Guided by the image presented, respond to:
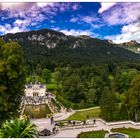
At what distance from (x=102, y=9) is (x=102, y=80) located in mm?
9244

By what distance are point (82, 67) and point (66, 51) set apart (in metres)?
1.51

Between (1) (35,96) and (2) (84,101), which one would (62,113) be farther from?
(1) (35,96)

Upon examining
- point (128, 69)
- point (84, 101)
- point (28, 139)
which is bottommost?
point (28, 139)

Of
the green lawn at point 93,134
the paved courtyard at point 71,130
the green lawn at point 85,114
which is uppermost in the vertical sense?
the green lawn at point 85,114

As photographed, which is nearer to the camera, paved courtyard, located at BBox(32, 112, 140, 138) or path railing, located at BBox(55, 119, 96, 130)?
paved courtyard, located at BBox(32, 112, 140, 138)

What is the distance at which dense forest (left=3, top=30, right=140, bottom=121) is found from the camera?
20.6 meters

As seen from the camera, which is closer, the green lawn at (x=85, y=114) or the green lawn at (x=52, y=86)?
the green lawn at (x=85, y=114)

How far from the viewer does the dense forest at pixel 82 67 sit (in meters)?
20.6

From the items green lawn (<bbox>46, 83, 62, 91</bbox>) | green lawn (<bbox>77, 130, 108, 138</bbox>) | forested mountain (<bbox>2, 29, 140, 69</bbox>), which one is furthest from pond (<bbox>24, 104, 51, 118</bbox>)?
green lawn (<bbox>46, 83, 62, 91</bbox>)

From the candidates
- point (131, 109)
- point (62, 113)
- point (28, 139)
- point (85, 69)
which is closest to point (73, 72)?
point (85, 69)

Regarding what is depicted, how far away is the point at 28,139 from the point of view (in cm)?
1221

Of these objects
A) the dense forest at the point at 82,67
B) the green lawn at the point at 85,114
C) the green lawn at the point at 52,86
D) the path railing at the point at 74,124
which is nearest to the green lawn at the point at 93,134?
the path railing at the point at 74,124

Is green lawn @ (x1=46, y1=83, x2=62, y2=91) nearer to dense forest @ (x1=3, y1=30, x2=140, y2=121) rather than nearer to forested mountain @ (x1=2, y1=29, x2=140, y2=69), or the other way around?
dense forest @ (x1=3, y1=30, x2=140, y2=121)

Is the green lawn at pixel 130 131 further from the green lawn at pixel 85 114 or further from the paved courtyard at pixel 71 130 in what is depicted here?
the green lawn at pixel 85 114
